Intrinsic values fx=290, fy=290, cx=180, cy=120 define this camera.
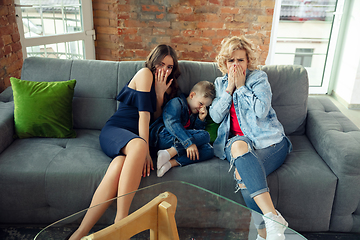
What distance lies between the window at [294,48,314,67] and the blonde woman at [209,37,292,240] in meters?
2.39

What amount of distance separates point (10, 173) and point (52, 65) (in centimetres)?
80

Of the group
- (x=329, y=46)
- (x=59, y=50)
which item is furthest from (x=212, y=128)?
(x=329, y=46)

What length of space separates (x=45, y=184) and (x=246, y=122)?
1.14 m

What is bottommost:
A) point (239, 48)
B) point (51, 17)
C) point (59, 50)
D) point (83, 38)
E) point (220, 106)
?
point (220, 106)

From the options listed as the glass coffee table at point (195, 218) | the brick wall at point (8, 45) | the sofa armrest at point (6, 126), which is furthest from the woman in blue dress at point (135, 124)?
the brick wall at point (8, 45)

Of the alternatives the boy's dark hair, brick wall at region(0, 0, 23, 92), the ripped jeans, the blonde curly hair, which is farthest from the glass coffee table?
brick wall at region(0, 0, 23, 92)

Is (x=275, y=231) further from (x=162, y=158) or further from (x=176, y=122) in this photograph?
(x=176, y=122)

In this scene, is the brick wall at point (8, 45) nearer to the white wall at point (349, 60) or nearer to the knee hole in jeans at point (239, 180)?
the knee hole in jeans at point (239, 180)

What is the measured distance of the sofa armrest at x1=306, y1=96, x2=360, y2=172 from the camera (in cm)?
150

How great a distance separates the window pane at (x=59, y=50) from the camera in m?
2.67

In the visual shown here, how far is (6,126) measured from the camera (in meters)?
1.69

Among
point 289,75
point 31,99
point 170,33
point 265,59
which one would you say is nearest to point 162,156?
point 31,99

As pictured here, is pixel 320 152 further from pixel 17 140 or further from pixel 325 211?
pixel 17 140

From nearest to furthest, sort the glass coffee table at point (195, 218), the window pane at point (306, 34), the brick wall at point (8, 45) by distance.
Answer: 1. the glass coffee table at point (195, 218)
2. the brick wall at point (8, 45)
3. the window pane at point (306, 34)
